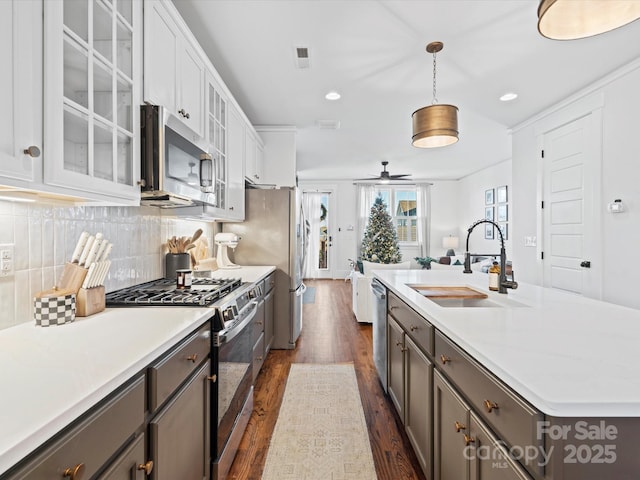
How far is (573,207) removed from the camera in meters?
3.66

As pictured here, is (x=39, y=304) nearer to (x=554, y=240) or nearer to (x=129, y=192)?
(x=129, y=192)

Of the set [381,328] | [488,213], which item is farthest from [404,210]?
[381,328]

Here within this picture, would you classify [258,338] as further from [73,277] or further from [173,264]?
[73,277]

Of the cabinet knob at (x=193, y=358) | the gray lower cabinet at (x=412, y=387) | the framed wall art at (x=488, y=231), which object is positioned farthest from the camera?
the framed wall art at (x=488, y=231)

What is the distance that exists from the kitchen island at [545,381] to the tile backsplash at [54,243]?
162cm

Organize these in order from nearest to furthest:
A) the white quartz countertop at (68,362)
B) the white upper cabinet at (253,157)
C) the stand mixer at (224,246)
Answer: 1. the white quartz countertop at (68,362)
2. the stand mixer at (224,246)
3. the white upper cabinet at (253,157)

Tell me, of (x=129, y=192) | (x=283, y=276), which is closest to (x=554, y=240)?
(x=283, y=276)

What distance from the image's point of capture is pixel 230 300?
178 centimetres

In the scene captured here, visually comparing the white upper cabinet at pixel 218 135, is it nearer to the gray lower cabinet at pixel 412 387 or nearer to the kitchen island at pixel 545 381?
the gray lower cabinet at pixel 412 387

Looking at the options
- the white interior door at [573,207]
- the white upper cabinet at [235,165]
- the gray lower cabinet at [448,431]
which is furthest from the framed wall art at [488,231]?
the gray lower cabinet at [448,431]

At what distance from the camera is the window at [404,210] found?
926cm

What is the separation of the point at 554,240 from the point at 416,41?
2.85m

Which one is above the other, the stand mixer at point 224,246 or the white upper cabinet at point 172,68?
the white upper cabinet at point 172,68

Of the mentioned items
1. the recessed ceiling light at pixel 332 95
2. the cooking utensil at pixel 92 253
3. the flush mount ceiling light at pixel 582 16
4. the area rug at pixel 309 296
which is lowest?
the area rug at pixel 309 296
